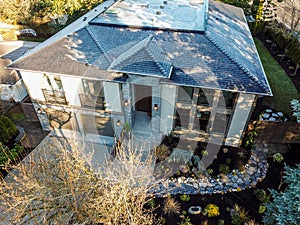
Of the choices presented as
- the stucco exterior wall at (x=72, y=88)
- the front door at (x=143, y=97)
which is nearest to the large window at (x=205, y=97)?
the front door at (x=143, y=97)

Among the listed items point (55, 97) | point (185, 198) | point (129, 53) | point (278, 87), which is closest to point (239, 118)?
point (185, 198)

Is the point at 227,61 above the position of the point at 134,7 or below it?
below

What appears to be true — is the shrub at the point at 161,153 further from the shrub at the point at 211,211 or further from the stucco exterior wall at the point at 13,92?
the stucco exterior wall at the point at 13,92

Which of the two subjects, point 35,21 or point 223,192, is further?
point 35,21

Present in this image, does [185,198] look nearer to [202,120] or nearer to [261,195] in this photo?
[261,195]

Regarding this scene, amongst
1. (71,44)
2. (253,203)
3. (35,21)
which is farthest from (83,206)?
(35,21)

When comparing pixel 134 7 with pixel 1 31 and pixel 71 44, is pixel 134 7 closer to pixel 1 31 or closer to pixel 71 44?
pixel 71 44
